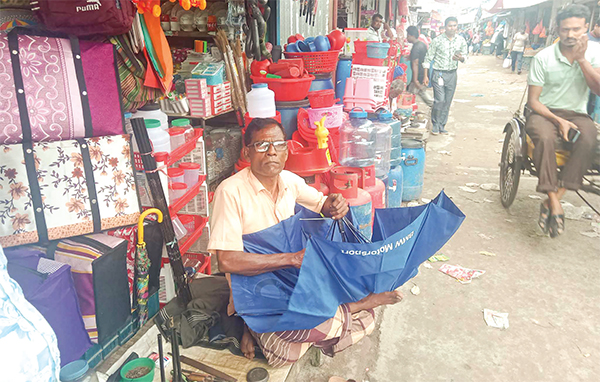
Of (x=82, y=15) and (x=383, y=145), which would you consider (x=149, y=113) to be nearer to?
(x=82, y=15)

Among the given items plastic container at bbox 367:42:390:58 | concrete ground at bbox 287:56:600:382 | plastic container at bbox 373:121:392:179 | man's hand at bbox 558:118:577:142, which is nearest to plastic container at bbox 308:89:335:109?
plastic container at bbox 373:121:392:179

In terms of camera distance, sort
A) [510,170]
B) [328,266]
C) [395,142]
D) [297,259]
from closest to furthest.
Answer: [328,266]
[297,259]
[395,142]
[510,170]

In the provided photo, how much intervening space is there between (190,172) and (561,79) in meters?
4.04

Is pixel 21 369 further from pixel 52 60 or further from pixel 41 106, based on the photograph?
pixel 52 60

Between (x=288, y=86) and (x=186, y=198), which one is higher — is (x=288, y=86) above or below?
above

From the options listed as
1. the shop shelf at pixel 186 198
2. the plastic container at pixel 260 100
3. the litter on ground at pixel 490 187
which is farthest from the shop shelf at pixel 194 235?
the litter on ground at pixel 490 187

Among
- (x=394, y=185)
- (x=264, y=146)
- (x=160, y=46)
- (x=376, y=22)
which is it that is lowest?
(x=394, y=185)

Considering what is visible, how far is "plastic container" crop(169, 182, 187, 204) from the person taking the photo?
9.88 ft

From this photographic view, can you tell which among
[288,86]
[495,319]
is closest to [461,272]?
[495,319]

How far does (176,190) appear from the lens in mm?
3062

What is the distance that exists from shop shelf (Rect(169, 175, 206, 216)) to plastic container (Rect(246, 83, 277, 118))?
39.8 inches

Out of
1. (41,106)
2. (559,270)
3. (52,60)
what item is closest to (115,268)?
(41,106)

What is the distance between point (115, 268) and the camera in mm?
2281

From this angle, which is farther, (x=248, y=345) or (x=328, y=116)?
(x=328, y=116)
